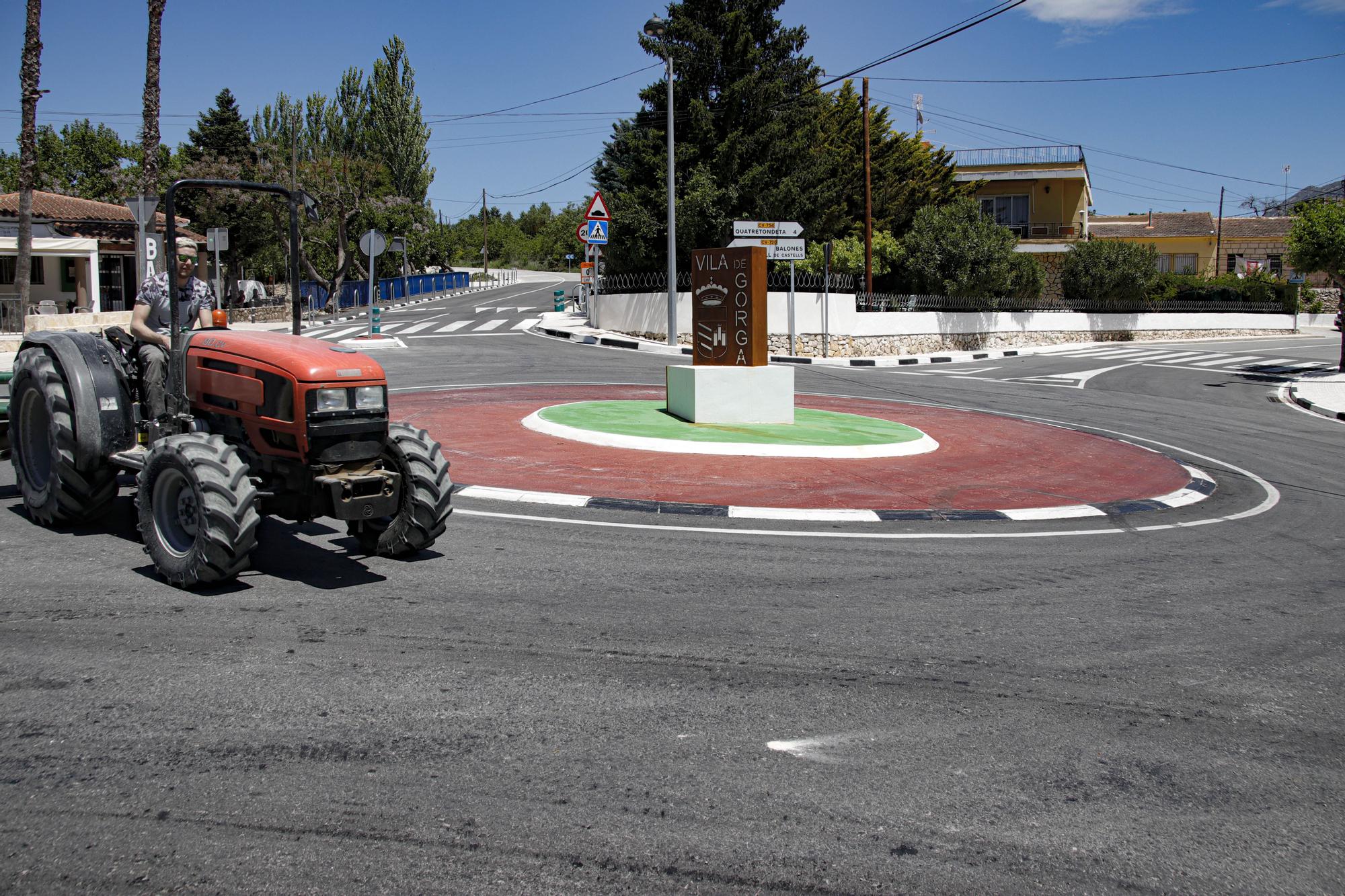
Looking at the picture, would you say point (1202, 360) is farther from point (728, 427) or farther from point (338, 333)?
point (338, 333)

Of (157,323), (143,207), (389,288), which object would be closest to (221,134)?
(389,288)

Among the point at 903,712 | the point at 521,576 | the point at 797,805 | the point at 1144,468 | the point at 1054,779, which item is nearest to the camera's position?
the point at 797,805

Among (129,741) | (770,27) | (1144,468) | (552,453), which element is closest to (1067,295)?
(770,27)

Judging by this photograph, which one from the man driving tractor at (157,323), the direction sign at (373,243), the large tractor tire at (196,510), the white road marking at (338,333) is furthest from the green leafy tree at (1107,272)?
the large tractor tire at (196,510)

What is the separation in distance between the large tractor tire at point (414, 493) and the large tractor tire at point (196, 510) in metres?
0.90

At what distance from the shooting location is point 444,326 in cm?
3706

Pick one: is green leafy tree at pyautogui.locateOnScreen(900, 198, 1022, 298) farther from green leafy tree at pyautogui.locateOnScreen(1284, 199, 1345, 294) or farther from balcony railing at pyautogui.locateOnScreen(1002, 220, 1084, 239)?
balcony railing at pyautogui.locateOnScreen(1002, 220, 1084, 239)

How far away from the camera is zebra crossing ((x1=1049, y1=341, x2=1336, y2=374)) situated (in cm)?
3058

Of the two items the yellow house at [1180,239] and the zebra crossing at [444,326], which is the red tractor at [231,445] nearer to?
the zebra crossing at [444,326]

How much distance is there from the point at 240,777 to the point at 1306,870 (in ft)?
11.8

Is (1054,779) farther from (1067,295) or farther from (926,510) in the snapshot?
(1067,295)

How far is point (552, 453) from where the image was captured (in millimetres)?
11500

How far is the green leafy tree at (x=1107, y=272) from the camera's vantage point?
44.3 meters

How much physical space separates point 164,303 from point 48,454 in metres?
1.55
